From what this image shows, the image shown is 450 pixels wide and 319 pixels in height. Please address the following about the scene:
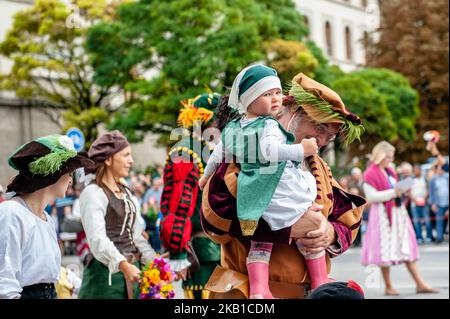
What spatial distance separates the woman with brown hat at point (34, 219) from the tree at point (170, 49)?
25775 mm

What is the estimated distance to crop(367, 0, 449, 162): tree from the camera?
43.6 m

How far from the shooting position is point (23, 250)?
4.62m

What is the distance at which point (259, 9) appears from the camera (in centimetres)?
3481

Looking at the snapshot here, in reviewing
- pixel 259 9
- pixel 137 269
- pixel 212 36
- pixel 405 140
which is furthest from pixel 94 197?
pixel 405 140

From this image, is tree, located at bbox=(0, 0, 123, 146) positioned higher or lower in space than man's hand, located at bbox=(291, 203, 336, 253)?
higher

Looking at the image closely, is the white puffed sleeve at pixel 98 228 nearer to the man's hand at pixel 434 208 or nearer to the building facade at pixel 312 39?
the man's hand at pixel 434 208

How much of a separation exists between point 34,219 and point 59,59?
101ft

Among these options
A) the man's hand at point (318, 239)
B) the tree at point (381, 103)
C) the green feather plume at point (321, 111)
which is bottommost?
the man's hand at point (318, 239)

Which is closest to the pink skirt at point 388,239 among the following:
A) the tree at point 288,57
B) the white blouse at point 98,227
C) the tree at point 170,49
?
the white blouse at point 98,227

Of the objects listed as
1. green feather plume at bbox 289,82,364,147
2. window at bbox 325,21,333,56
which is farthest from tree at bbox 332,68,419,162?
green feather plume at bbox 289,82,364,147

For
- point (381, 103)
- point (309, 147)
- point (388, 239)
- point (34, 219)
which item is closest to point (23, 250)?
point (34, 219)

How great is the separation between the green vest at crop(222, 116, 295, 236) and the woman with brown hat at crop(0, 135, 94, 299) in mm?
1107

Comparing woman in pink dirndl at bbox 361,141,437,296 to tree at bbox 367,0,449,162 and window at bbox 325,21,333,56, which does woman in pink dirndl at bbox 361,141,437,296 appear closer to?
tree at bbox 367,0,449,162

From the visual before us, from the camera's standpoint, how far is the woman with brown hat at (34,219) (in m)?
4.53
